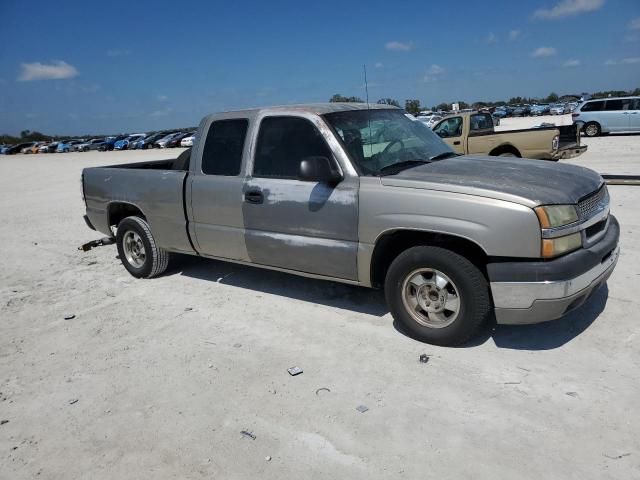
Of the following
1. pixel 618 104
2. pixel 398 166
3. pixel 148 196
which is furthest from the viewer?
pixel 618 104

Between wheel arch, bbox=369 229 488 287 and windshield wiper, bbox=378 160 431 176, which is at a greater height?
windshield wiper, bbox=378 160 431 176

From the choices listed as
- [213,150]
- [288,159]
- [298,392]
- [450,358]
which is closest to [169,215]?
[213,150]

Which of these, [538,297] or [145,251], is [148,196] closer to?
[145,251]

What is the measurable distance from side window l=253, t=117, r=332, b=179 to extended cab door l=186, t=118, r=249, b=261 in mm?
249

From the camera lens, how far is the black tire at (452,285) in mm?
3586

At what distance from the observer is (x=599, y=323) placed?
4.05 metres

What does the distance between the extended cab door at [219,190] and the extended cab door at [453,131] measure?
26.3 ft

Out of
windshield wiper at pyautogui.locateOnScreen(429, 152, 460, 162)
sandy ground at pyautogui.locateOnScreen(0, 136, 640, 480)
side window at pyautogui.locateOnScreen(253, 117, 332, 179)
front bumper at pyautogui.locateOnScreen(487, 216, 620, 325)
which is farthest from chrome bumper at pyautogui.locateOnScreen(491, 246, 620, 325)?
Answer: side window at pyautogui.locateOnScreen(253, 117, 332, 179)

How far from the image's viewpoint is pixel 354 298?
5.04 meters

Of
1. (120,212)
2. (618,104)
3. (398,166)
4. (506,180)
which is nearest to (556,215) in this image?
(506,180)

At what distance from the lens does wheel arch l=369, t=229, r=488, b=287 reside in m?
3.71

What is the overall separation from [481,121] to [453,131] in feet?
2.67

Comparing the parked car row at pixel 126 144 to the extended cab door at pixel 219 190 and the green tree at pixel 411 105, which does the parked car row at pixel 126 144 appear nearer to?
the green tree at pixel 411 105

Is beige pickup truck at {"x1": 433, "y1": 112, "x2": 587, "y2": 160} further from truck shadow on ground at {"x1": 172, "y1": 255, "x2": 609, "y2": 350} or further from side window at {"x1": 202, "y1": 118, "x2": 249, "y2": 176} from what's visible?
side window at {"x1": 202, "y1": 118, "x2": 249, "y2": 176}
